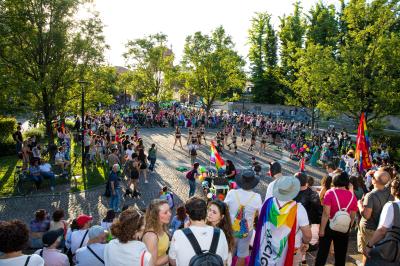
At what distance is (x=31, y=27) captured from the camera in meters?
16.0

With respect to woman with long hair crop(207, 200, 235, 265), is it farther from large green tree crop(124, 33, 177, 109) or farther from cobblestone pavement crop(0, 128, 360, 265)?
large green tree crop(124, 33, 177, 109)

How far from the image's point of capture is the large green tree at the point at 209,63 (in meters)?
39.5

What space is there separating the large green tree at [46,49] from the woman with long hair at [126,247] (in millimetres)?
13046

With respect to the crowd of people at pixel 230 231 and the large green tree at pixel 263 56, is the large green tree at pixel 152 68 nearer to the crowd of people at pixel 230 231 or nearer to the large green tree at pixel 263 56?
the large green tree at pixel 263 56

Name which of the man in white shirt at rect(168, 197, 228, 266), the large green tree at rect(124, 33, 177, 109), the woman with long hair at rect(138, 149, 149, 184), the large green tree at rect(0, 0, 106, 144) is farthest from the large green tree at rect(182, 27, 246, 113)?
the man in white shirt at rect(168, 197, 228, 266)

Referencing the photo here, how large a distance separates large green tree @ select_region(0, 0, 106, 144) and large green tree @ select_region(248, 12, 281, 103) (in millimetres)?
35681

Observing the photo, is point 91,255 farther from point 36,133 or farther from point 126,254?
point 36,133

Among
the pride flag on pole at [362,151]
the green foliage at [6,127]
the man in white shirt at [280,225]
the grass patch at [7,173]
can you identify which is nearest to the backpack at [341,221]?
the man in white shirt at [280,225]

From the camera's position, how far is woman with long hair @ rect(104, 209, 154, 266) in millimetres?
3615

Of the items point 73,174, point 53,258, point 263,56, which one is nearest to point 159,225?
point 53,258

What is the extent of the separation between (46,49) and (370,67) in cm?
1994

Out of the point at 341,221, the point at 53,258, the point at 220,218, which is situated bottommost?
the point at 53,258

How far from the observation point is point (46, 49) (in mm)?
16953

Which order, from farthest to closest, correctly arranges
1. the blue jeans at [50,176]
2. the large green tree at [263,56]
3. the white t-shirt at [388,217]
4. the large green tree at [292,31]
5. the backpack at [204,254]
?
1. the large green tree at [263,56]
2. the large green tree at [292,31]
3. the blue jeans at [50,176]
4. the white t-shirt at [388,217]
5. the backpack at [204,254]
